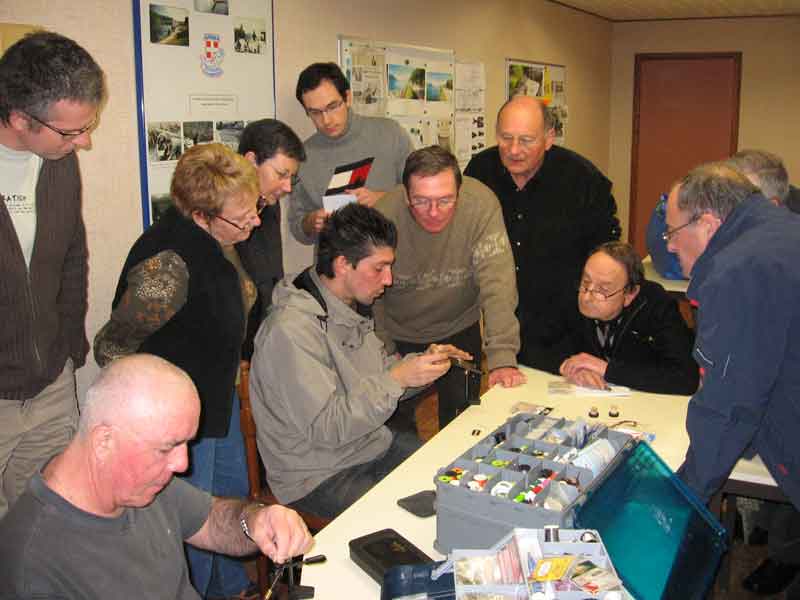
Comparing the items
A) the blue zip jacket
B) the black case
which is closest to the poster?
the blue zip jacket

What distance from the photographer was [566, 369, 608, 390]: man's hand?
8.67ft

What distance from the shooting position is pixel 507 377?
106 inches

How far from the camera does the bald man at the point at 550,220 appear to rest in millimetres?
3264

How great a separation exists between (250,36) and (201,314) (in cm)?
173

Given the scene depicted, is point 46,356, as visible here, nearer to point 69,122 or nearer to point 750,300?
point 69,122

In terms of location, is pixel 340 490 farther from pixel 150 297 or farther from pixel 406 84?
pixel 406 84

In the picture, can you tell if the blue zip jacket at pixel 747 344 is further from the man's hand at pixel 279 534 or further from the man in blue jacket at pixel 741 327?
the man's hand at pixel 279 534

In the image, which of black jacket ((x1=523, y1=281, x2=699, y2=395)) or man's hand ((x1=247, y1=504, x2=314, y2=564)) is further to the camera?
black jacket ((x1=523, y1=281, x2=699, y2=395))

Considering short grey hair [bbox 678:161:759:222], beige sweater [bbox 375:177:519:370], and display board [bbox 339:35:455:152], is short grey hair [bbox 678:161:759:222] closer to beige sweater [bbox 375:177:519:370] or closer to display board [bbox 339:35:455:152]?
beige sweater [bbox 375:177:519:370]

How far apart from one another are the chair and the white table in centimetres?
39

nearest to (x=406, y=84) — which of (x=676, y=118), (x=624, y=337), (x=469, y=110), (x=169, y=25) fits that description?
(x=469, y=110)

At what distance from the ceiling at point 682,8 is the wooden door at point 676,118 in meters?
0.52

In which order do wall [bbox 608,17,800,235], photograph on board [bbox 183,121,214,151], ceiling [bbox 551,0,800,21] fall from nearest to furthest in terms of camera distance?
photograph on board [bbox 183,121,214,151] → ceiling [bbox 551,0,800,21] → wall [bbox 608,17,800,235]

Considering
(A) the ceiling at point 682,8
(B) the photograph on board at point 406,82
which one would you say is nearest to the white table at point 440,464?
(B) the photograph on board at point 406,82
